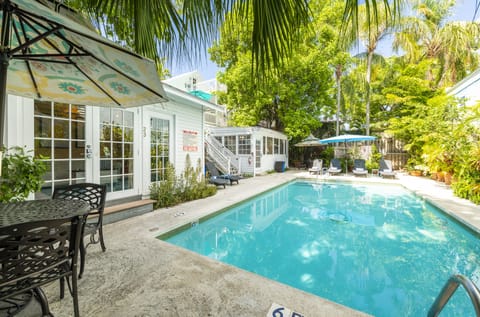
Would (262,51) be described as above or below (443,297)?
above

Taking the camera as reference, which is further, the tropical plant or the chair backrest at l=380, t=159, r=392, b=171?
the tropical plant

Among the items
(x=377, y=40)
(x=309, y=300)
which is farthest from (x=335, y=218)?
(x=377, y=40)

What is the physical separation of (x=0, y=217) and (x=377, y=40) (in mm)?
15800

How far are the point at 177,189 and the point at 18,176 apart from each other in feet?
10.8

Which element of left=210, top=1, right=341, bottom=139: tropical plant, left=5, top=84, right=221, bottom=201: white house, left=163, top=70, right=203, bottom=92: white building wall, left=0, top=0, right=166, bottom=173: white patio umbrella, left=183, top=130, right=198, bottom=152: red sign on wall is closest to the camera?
left=0, top=0, right=166, bottom=173: white patio umbrella

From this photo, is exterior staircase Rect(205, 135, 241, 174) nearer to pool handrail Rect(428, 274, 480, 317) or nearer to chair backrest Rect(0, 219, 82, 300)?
chair backrest Rect(0, 219, 82, 300)

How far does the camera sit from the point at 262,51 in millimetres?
1020

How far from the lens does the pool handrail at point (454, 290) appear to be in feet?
2.74

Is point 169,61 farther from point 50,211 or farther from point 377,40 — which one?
point 377,40

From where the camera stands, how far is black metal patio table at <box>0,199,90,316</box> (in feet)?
3.79

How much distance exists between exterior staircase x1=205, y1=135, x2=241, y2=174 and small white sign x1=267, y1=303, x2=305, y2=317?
8.44 metres

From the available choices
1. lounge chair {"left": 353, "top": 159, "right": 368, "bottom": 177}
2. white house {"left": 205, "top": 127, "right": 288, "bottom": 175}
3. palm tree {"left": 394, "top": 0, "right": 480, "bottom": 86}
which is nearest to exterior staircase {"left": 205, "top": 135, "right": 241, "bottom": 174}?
white house {"left": 205, "top": 127, "right": 288, "bottom": 175}

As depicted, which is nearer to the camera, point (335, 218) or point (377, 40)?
point (335, 218)

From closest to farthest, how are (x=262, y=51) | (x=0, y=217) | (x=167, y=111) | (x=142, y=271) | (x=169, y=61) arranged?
(x=262, y=51), (x=0, y=217), (x=169, y=61), (x=142, y=271), (x=167, y=111)
